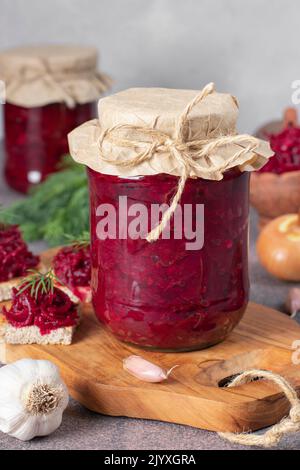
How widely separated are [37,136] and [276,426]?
1.57 meters

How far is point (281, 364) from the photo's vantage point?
1.71 m

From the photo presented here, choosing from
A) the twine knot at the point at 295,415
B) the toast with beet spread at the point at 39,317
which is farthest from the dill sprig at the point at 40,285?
the twine knot at the point at 295,415

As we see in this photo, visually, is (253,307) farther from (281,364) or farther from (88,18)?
(88,18)

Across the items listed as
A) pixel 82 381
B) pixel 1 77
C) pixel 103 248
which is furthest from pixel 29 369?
pixel 1 77

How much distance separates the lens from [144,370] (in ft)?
5.36

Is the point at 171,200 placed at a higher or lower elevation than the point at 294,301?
higher

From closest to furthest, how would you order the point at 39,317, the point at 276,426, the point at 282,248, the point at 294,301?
the point at 276,426 < the point at 39,317 < the point at 294,301 < the point at 282,248

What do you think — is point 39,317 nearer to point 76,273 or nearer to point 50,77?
point 76,273

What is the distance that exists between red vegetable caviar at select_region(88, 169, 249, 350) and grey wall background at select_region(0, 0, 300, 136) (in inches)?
68.3

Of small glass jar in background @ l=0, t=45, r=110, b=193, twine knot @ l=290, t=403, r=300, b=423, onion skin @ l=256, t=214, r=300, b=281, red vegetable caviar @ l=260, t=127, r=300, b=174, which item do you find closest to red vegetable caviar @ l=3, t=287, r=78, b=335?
twine knot @ l=290, t=403, r=300, b=423

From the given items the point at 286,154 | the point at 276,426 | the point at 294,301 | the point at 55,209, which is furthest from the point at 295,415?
the point at 55,209

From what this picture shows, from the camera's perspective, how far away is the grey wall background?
10.8ft

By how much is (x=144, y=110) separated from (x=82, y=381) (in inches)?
19.5
